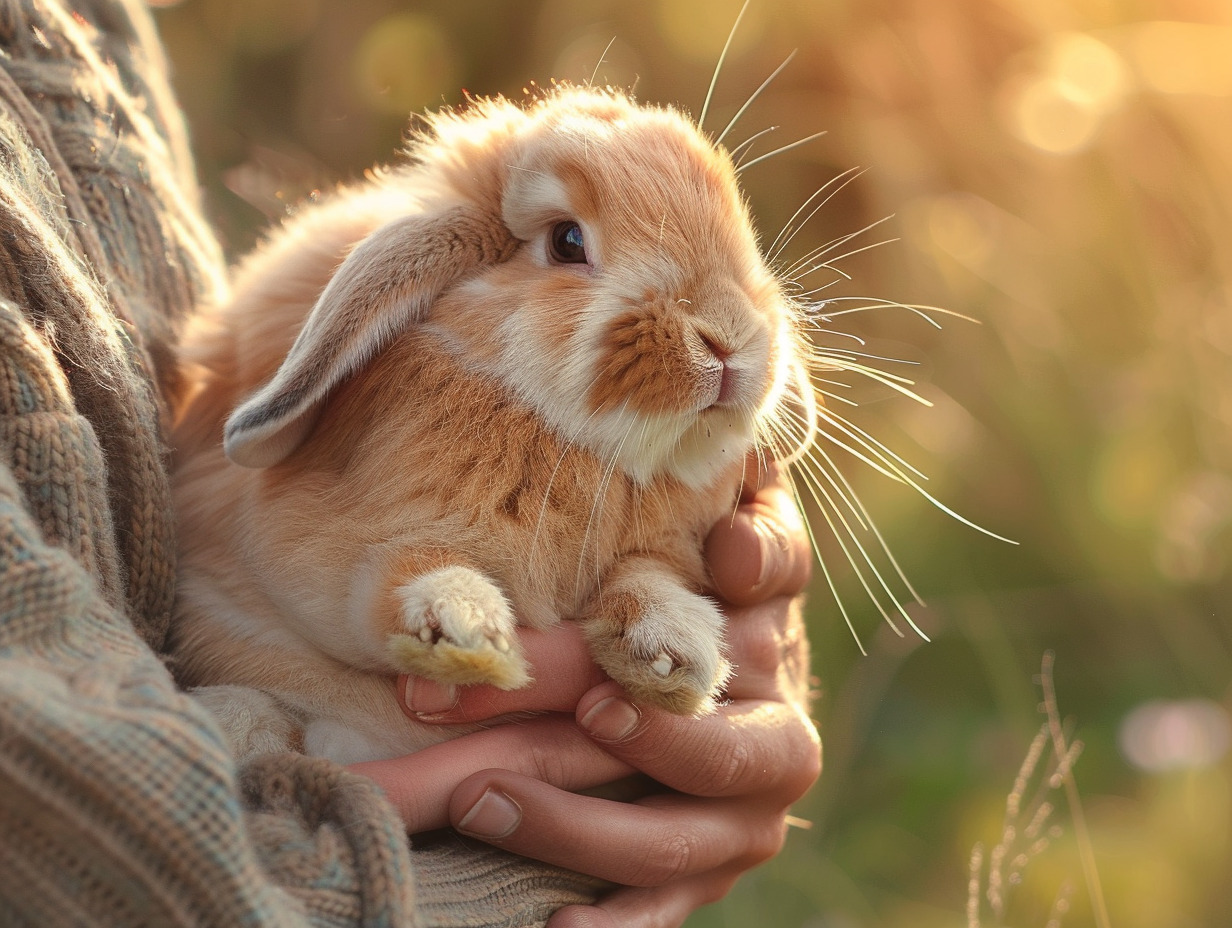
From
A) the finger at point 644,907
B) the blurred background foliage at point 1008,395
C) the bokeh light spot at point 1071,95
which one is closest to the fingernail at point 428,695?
the finger at point 644,907

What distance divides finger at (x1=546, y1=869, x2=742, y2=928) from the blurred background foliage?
953mm

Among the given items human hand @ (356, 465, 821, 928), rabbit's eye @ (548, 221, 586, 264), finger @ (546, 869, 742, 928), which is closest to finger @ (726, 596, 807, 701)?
human hand @ (356, 465, 821, 928)

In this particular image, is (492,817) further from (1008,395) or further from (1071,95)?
(1071,95)

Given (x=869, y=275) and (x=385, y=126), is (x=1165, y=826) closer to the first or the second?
(x=869, y=275)

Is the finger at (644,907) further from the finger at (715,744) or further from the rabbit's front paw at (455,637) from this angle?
the rabbit's front paw at (455,637)

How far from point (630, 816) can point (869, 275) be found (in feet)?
7.35

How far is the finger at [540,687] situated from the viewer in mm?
1260

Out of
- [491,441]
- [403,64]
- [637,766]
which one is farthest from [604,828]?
[403,64]

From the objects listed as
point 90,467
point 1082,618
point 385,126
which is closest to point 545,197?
point 90,467

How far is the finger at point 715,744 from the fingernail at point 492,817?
134 millimetres

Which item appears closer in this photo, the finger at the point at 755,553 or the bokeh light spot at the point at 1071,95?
the finger at the point at 755,553

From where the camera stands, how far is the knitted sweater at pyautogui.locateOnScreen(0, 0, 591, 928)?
812 millimetres

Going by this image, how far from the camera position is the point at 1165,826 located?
2.24 metres

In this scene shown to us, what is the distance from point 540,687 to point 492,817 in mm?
158
